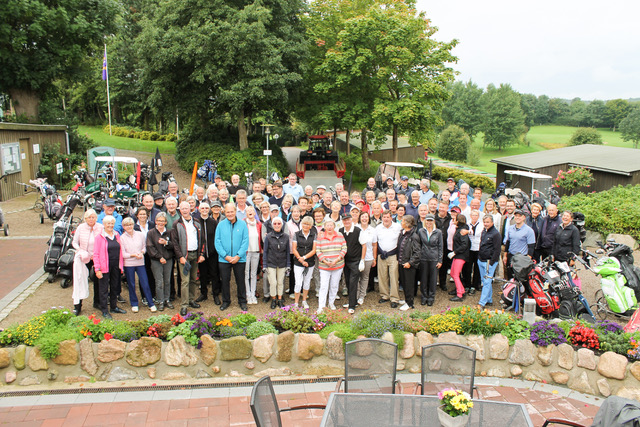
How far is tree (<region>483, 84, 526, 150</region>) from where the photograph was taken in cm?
8438

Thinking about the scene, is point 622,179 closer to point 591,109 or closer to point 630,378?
point 630,378

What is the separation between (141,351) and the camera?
20.1 feet

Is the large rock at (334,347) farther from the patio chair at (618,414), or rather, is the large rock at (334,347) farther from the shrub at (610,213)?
the shrub at (610,213)

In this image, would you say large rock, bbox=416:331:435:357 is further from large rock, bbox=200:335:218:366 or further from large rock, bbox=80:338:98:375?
large rock, bbox=80:338:98:375

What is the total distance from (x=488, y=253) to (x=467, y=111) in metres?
89.4

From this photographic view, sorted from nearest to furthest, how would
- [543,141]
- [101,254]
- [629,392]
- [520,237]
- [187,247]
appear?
1. [629,392]
2. [101,254]
3. [187,247]
4. [520,237]
5. [543,141]

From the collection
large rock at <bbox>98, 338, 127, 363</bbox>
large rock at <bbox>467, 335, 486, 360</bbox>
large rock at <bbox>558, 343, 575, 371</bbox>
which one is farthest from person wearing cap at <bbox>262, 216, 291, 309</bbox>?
large rock at <bbox>558, 343, 575, 371</bbox>

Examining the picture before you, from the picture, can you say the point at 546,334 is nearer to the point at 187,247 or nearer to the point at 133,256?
the point at 187,247

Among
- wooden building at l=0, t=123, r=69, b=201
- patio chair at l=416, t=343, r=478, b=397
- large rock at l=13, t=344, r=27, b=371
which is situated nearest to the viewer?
patio chair at l=416, t=343, r=478, b=397

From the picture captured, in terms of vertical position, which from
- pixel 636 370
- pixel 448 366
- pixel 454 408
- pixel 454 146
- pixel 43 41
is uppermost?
pixel 43 41

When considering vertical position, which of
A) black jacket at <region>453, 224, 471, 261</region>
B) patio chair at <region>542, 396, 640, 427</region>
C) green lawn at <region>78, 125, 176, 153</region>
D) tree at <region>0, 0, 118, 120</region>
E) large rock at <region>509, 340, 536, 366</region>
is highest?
tree at <region>0, 0, 118, 120</region>

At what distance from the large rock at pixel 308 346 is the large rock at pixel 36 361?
10.6ft

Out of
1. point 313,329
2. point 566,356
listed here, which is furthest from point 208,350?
point 566,356

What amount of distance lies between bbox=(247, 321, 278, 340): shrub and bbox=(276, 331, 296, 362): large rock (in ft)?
0.76
